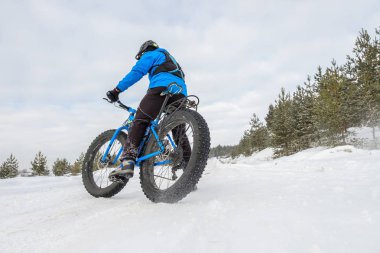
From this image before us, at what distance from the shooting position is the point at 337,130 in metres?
21.2

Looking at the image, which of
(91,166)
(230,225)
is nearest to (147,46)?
(91,166)

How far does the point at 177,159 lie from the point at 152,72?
3.54 feet

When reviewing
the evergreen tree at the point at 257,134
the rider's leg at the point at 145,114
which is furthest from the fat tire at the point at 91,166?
the evergreen tree at the point at 257,134

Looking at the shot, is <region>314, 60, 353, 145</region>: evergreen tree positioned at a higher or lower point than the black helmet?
higher

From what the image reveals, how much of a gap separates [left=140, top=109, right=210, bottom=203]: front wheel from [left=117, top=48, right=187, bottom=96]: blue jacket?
46 cm

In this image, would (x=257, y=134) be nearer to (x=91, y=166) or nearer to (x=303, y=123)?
(x=303, y=123)

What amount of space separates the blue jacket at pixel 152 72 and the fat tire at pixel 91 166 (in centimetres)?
92

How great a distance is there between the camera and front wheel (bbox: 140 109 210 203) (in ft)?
7.57

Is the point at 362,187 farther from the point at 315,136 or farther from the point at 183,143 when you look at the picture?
the point at 315,136

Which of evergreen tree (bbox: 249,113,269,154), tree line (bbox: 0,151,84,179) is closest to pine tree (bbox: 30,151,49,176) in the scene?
tree line (bbox: 0,151,84,179)

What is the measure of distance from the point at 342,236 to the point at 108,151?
10.7 feet

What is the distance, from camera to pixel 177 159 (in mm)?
2908

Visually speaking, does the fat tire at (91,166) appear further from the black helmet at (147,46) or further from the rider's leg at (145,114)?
the black helmet at (147,46)

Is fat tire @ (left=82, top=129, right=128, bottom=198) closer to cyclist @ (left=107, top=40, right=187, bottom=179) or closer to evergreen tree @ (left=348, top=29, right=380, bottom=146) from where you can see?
cyclist @ (left=107, top=40, right=187, bottom=179)
